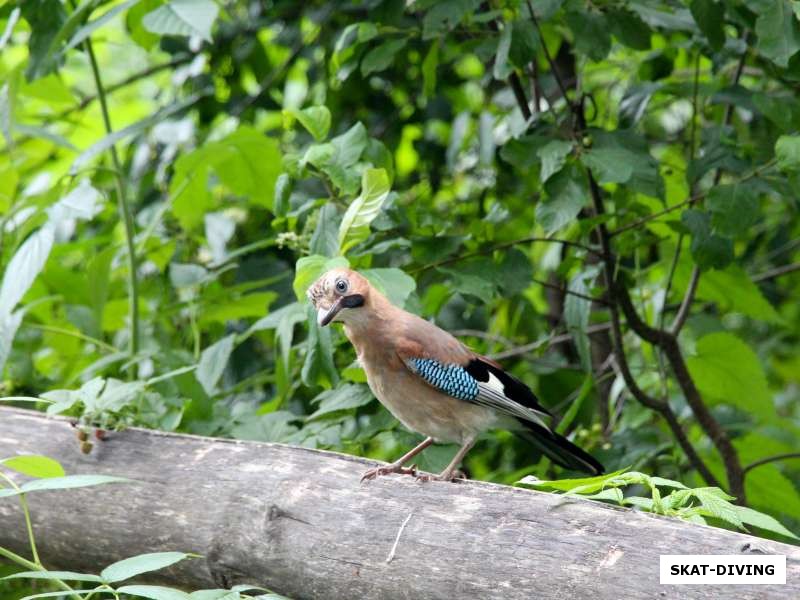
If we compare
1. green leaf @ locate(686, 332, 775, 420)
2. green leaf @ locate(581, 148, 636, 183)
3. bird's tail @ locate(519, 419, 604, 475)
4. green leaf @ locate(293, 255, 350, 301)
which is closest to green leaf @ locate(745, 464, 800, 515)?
green leaf @ locate(686, 332, 775, 420)

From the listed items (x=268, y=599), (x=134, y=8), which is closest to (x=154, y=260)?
(x=134, y=8)

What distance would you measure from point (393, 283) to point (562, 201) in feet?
1.88

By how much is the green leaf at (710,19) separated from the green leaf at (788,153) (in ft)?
1.46

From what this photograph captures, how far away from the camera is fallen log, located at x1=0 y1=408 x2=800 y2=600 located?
88.6 inches

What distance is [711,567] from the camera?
→ 2127 millimetres

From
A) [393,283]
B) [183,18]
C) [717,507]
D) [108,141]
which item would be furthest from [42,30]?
[717,507]

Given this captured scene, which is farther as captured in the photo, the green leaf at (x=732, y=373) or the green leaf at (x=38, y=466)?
the green leaf at (x=732, y=373)

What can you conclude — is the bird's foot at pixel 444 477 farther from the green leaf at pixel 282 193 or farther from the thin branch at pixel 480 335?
the thin branch at pixel 480 335

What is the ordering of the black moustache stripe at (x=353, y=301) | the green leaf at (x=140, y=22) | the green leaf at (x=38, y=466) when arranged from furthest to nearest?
the green leaf at (x=140, y=22) → the black moustache stripe at (x=353, y=301) → the green leaf at (x=38, y=466)

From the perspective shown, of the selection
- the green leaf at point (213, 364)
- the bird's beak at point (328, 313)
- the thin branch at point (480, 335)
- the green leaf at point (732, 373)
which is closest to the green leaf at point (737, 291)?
the green leaf at point (732, 373)

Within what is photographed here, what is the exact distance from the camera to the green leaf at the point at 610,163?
3166mm

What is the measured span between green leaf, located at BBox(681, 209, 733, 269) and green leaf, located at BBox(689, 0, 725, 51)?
512 mm

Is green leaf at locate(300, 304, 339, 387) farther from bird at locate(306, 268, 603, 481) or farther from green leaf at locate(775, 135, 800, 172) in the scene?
green leaf at locate(775, 135, 800, 172)

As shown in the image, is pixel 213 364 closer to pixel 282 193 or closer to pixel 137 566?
pixel 282 193
